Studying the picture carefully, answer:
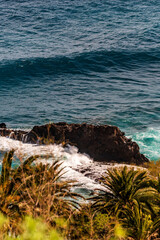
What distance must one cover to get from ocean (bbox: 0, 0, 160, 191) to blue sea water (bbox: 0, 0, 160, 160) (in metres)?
0.11

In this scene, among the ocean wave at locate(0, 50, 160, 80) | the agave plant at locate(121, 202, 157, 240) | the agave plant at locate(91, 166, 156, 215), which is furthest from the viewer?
the ocean wave at locate(0, 50, 160, 80)

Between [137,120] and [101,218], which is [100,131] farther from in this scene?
[101,218]

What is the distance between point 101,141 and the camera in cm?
2528

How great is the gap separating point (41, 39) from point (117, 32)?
52.6 feet

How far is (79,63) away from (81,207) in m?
46.5

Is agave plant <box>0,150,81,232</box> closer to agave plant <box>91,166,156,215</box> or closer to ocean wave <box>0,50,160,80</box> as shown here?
agave plant <box>91,166,156,215</box>

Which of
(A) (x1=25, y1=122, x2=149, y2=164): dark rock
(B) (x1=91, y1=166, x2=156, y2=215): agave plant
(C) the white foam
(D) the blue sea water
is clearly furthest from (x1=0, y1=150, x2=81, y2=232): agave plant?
(D) the blue sea water

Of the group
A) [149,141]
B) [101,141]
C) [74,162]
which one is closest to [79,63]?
[149,141]

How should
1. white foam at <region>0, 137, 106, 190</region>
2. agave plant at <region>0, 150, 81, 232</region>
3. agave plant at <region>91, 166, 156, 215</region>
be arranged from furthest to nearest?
white foam at <region>0, 137, 106, 190</region> → agave plant at <region>91, 166, 156, 215</region> → agave plant at <region>0, 150, 81, 232</region>

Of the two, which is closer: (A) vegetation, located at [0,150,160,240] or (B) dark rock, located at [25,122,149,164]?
(A) vegetation, located at [0,150,160,240]

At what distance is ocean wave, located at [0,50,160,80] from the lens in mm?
53556

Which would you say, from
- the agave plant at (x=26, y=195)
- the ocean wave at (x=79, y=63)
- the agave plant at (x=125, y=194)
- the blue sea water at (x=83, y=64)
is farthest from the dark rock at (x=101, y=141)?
the ocean wave at (x=79, y=63)

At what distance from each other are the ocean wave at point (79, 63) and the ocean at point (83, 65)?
156mm

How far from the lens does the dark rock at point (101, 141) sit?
24922 mm
